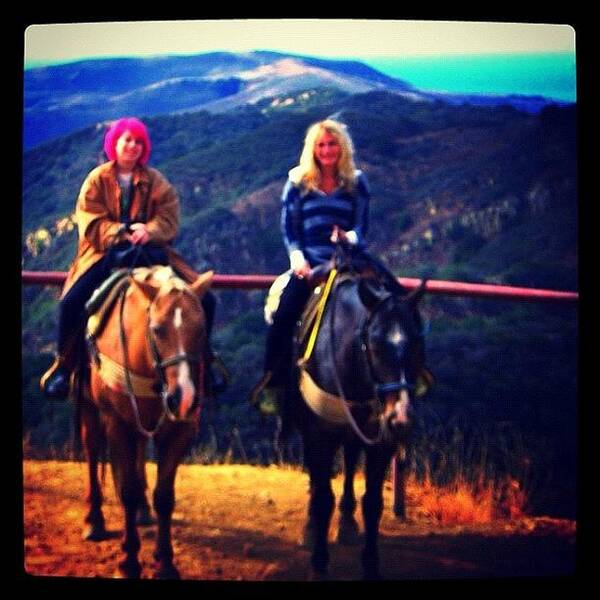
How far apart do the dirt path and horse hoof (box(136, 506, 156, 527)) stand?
0.15 ft

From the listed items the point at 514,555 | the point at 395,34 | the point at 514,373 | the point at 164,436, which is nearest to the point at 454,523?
the point at 514,555

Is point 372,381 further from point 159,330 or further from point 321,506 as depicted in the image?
point 159,330

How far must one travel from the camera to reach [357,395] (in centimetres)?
→ 812

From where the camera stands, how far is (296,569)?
8336 millimetres

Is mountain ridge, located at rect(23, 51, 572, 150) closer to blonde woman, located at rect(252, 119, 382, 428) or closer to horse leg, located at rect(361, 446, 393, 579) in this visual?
blonde woman, located at rect(252, 119, 382, 428)

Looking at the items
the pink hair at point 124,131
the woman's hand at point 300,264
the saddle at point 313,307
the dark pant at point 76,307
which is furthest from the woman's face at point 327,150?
the dark pant at point 76,307

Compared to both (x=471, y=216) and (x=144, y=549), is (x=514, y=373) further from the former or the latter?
(x=144, y=549)

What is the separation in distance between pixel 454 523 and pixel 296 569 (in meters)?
1.05

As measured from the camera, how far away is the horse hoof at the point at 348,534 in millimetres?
8367

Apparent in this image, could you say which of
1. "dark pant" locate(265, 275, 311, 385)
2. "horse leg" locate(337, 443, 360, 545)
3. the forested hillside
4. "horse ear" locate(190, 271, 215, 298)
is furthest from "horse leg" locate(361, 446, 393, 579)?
"horse ear" locate(190, 271, 215, 298)

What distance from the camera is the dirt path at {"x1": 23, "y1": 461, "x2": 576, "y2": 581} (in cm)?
834

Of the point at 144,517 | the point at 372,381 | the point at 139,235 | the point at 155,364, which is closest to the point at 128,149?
the point at 139,235

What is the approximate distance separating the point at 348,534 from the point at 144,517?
1.28 meters

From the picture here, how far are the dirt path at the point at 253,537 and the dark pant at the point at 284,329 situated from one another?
67 centimetres
